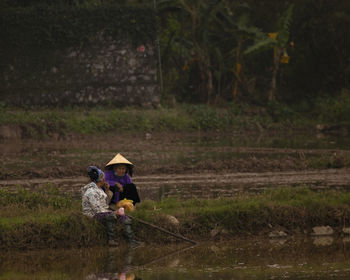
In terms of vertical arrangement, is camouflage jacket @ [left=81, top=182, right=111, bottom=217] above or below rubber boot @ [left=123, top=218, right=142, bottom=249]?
above

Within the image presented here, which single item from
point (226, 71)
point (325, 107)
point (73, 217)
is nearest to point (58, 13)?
point (226, 71)

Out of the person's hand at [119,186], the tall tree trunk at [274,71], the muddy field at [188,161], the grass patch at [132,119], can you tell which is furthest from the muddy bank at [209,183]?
the tall tree trunk at [274,71]

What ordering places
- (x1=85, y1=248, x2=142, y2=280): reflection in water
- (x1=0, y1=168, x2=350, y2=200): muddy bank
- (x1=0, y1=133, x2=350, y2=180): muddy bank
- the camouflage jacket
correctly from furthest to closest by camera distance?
(x1=0, y1=133, x2=350, y2=180): muddy bank, (x1=0, y1=168, x2=350, y2=200): muddy bank, the camouflage jacket, (x1=85, y1=248, x2=142, y2=280): reflection in water

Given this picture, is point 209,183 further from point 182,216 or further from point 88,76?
point 88,76

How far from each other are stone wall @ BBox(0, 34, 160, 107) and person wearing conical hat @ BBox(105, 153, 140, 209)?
12.9 metres

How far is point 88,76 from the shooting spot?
2230 centimetres

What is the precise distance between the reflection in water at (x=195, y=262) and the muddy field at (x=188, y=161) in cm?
225

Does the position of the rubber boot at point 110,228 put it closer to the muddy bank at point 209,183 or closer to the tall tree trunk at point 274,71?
the muddy bank at point 209,183

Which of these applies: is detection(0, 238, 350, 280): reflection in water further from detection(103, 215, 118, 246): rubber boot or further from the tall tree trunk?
the tall tree trunk

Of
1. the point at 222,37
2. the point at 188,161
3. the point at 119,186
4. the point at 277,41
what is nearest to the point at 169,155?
the point at 188,161

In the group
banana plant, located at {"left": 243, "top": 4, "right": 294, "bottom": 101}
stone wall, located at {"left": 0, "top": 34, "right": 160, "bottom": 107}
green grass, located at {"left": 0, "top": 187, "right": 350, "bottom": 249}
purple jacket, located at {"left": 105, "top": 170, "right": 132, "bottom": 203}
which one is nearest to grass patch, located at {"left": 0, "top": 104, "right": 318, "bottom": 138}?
stone wall, located at {"left": 0, "top": 34, "right": 160, "bottom": 107}

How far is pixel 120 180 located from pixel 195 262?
198 cm

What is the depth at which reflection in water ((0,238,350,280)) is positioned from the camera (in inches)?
287

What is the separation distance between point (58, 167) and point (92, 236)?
18.2ft
